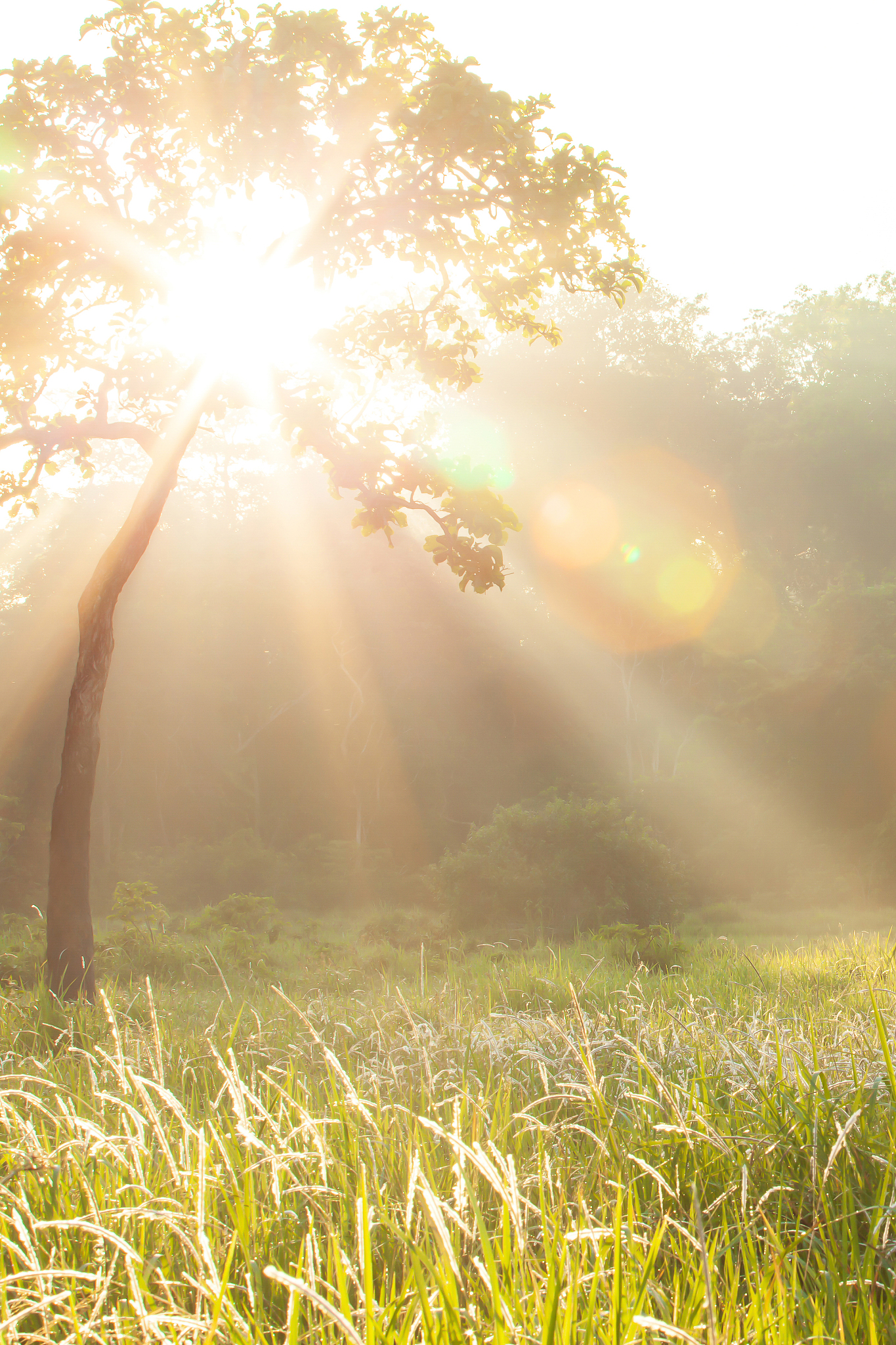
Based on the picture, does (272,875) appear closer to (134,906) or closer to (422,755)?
(422,755)

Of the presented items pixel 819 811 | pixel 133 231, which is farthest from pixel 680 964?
pixel 819 811

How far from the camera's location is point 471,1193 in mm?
1611

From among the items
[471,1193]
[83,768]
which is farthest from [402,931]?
[471,1193]

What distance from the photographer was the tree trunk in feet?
23.1

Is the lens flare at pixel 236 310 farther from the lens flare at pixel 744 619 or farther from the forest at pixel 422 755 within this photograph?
the lens flare at pixel 744 619

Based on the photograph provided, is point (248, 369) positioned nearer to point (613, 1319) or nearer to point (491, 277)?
point (491, 277)

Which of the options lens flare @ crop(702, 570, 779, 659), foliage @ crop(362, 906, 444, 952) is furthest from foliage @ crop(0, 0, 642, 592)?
lens flare @ crop(702, 570, 779, 659)

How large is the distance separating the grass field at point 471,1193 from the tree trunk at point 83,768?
270 cm

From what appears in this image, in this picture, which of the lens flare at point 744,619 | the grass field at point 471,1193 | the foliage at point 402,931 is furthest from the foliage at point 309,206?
the lens flare at point 744,619

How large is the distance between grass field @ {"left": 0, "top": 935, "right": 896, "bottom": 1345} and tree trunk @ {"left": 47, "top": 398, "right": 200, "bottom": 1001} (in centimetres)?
270

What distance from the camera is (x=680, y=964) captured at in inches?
361

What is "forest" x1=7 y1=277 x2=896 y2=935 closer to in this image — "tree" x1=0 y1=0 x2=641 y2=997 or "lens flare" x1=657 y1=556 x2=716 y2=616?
"lens flare" x1=657 y1=556 x2=716 y2=616

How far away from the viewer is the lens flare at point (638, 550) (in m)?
27.8

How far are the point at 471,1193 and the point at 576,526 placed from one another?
94.5 ft
